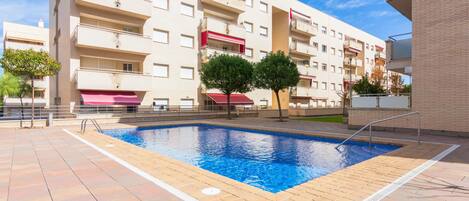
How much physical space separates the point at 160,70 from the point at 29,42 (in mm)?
32550

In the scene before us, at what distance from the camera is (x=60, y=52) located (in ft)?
91.1

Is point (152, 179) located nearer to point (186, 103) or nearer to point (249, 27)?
point (186, 103)

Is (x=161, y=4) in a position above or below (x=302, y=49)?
above

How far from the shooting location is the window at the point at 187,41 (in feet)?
99.4

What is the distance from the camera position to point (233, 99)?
32.2 m

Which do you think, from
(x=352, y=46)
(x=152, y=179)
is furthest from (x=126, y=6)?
(x=352, y=46)

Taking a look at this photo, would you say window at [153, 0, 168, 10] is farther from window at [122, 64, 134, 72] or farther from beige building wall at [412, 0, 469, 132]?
beige building wall at [412, 0, 469, 132]

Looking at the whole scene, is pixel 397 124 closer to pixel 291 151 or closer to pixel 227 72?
pixel 291 151

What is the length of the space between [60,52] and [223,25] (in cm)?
1779

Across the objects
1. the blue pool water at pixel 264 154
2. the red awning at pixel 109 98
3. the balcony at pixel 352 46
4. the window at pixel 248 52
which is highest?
the balcony at pixel 352 46

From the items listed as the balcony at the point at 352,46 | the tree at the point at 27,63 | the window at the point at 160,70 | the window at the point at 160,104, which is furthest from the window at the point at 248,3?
the balcony at the point at 352,46

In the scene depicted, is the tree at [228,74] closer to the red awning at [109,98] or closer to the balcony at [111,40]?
the balcony at [111,40]

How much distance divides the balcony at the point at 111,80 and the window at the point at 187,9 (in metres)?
9.18

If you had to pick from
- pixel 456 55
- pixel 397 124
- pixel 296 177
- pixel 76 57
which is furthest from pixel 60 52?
pixel 456 55
